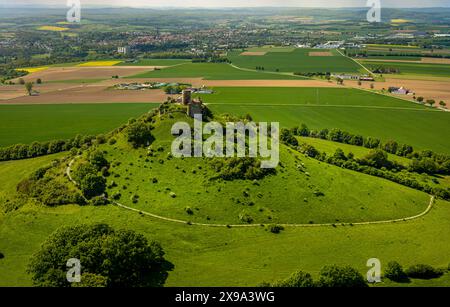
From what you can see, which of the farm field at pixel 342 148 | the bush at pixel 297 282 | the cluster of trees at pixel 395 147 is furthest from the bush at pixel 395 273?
the farm field at pixel 342 148

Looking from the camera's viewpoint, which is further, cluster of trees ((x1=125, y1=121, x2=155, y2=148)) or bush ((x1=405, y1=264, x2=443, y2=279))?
cluster of trees ((x1=125, y1=121, x2=155, y2=148))

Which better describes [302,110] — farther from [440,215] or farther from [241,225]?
[241,225]

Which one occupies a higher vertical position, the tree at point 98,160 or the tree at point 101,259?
the tree at point 98,160

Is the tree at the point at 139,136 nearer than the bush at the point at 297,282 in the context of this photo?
No

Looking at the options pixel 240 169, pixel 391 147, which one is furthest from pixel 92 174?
pixel 391 147

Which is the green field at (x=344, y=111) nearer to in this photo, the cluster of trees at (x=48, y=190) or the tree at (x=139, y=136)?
the tree at (x=139, y=136)

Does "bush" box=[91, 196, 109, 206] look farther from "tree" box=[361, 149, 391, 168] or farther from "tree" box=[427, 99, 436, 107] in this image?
"tree" box=[427, 99, 436, 107]

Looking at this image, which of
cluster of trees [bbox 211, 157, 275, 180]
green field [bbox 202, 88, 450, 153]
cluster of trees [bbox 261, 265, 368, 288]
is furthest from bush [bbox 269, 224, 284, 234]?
green field [bbox 202, 88, 450, 153]

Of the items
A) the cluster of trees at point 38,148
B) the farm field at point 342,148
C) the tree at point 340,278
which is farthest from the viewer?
the farm field at point 342,148
